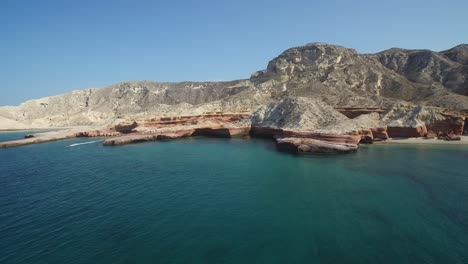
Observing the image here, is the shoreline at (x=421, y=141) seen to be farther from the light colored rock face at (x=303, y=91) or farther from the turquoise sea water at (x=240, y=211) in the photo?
the turquoise sea water at (x=240, y=211)

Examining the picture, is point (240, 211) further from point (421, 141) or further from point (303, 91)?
point (303, 91)

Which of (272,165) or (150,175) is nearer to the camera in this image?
(150,175)

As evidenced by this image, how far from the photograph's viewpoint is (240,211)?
65.4 ft

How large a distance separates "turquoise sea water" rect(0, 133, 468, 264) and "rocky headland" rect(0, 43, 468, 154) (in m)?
13.3

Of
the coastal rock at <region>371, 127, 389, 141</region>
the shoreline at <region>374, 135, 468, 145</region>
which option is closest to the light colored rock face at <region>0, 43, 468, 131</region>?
the shoreline at <region>374, 135, 468, 145</region>

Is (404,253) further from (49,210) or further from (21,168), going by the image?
(21,168)

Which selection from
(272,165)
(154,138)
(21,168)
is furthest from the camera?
(154,138)

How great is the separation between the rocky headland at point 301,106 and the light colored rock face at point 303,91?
34cm

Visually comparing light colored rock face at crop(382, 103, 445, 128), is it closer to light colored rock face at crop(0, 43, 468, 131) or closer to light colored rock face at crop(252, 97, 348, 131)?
light colored rock face at crop(0, 43, 468, 131)

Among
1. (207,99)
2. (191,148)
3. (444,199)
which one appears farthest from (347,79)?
(444,199)

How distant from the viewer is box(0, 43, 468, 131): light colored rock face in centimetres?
7731

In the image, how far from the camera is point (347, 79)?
307ft

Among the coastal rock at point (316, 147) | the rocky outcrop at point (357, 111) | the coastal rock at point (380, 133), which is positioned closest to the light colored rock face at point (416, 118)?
the coastal rock at point (380, 133)

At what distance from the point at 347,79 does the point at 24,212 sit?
309 feet
